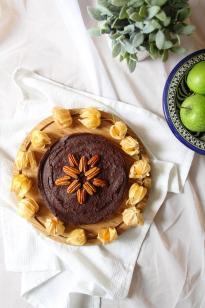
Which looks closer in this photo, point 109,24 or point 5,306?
point 109,24

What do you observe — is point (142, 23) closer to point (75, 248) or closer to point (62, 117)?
point (62, 117)

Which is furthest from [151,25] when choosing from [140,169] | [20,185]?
[20,185]

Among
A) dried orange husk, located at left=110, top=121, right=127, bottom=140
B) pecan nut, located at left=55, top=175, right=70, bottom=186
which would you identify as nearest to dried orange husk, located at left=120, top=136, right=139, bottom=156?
dried orange husk, located at left=110, top=121, right=127, bottom=140

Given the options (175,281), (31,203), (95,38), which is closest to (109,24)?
(95,38)

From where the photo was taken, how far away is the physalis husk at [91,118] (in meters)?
0.74

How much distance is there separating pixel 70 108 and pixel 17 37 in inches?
6.9

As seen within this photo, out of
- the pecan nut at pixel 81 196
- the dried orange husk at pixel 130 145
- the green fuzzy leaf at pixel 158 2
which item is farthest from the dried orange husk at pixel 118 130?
the green fuzzy leaf at pixel 158 2

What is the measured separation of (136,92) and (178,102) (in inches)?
3.2

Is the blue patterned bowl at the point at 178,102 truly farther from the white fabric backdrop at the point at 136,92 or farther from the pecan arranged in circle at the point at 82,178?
the pecan arranged in circle at the point at 82,178

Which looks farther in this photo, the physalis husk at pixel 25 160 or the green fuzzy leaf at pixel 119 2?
the physalis husk at pixel 25 160

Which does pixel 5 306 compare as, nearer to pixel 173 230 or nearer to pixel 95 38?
pixel 173 230

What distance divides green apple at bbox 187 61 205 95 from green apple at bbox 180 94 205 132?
0.01 m

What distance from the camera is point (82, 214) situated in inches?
29.0

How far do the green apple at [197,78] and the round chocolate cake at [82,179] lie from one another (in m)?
0.17
